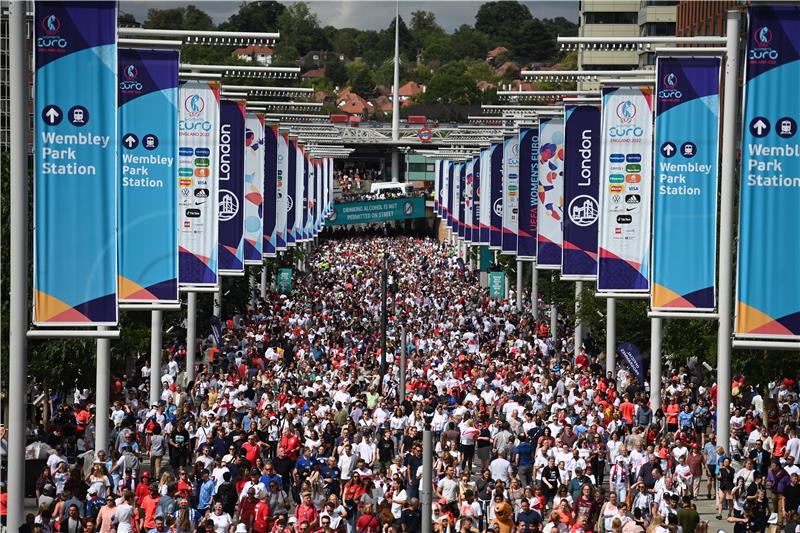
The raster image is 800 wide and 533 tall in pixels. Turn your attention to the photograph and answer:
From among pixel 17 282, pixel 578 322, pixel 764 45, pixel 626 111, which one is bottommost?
pixel 578 322

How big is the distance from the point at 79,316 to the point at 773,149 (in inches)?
287

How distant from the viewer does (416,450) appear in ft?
83.6

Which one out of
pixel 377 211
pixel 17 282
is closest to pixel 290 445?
pixel 17 282

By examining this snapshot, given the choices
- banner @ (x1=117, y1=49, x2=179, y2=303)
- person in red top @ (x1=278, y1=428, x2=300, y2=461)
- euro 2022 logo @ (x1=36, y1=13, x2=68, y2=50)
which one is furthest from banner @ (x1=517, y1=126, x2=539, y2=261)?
euro 2022 logo @ (x1=36, y1=13, x2=68, y2=50)

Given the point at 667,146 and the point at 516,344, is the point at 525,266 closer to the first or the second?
the point at 516,344

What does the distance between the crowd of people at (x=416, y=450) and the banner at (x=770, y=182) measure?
10.0 ft

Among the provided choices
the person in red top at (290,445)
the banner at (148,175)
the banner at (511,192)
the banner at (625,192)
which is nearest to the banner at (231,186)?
the person in red top at (290,445)

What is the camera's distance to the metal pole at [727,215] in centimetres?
2128

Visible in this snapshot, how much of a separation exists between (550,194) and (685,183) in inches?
558

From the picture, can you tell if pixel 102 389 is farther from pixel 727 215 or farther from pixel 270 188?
pixel 270 188

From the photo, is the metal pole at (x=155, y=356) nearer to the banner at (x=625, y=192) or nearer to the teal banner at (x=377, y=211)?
the banner at (x=625, y=192)

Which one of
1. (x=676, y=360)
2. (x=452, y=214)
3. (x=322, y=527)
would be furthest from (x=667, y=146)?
(x=452, y=214)

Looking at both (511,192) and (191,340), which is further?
(511,192)

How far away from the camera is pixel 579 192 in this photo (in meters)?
33.1
